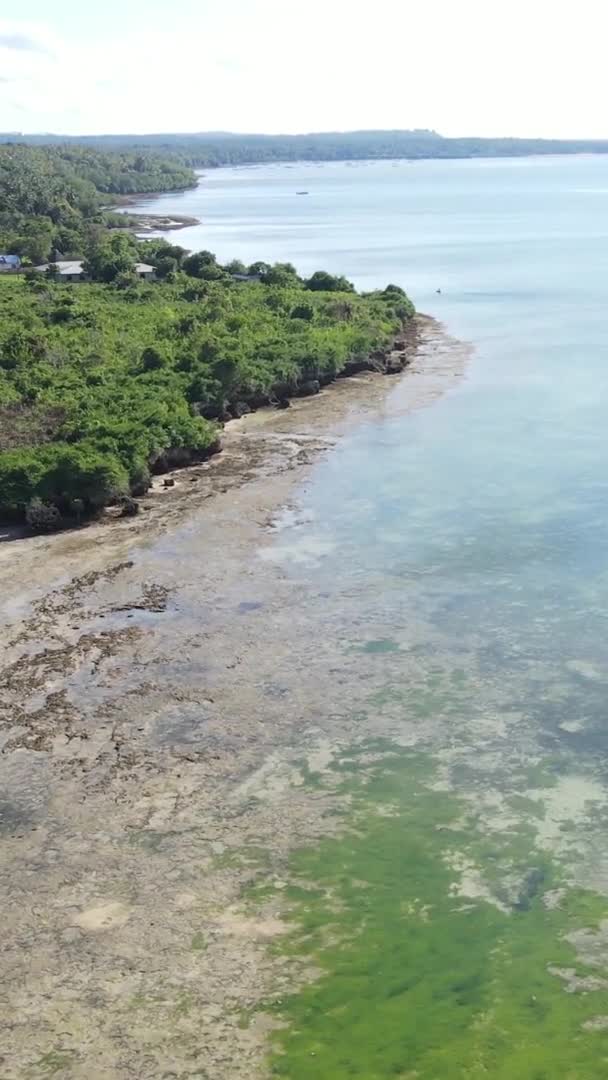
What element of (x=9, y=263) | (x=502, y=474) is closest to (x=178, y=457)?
(x=502, y=474)

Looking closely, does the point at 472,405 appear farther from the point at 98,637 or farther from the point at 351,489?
the point at 98,637

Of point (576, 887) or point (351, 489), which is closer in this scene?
point (576, 887)

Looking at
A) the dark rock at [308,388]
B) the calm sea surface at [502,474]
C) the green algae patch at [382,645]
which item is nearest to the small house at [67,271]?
the calm sea surface at [502,474]

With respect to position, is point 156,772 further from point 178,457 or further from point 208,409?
point 208,409

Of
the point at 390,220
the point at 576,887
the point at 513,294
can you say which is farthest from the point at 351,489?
the point at 390,220

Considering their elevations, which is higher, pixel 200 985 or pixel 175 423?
pixel 175 423

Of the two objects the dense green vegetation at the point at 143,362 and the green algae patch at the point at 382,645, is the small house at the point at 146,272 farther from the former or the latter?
the green algae patch at the point at 382,645

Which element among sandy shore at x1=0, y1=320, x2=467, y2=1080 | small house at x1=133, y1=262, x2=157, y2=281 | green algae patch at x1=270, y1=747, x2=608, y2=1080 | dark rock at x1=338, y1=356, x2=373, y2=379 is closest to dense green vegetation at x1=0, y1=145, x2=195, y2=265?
small house at x1=133, y1=262, x2=157, y2=281
